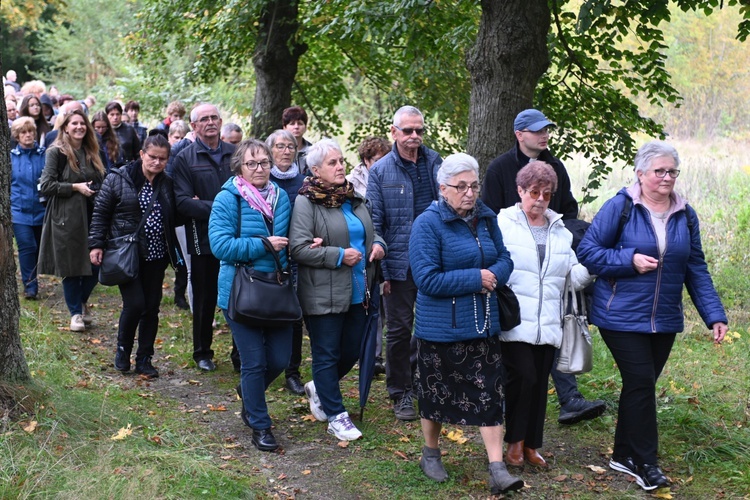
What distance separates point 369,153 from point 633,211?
9.22ft

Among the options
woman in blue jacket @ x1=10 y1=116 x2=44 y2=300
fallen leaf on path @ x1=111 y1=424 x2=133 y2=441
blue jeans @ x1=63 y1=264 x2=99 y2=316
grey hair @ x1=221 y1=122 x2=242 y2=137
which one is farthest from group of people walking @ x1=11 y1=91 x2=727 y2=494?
woman in blue jacket @ x1=10 y1=116 x2=44 y2=300

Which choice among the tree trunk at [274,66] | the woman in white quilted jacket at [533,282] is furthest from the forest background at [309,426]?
the woman in white quilted jacket at [533,282]

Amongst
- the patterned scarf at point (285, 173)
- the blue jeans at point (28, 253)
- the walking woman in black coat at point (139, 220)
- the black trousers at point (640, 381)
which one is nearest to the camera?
the black trousers at point (640, 381)

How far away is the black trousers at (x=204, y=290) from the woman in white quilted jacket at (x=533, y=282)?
10.7 feet

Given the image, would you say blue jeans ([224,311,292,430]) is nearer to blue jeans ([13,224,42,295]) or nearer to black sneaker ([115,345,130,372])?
black sneaker ([115,345,130,372])

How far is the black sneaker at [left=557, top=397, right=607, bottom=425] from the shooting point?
6.50 metres

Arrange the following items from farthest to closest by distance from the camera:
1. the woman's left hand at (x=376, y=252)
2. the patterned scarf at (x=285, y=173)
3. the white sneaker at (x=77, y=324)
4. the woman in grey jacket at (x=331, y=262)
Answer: the white sneaker at (x=77, y=324), the patterned scarf at (x=285, y=173), the woman's left hand at (x=376, y=252), the woman in grey jacket at (x=331, y=262)

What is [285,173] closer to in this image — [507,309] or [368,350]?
[368,350]

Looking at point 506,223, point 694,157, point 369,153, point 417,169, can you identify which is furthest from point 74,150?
point 694,157

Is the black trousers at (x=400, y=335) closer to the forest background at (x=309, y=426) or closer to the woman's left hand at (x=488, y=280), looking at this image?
the forest background at (x=309, y=426)

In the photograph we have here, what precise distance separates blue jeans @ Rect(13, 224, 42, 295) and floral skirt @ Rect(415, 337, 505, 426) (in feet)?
21.7

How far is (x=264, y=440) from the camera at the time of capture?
589 cm

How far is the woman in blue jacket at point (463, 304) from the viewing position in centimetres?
508

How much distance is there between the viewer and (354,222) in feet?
19.9
